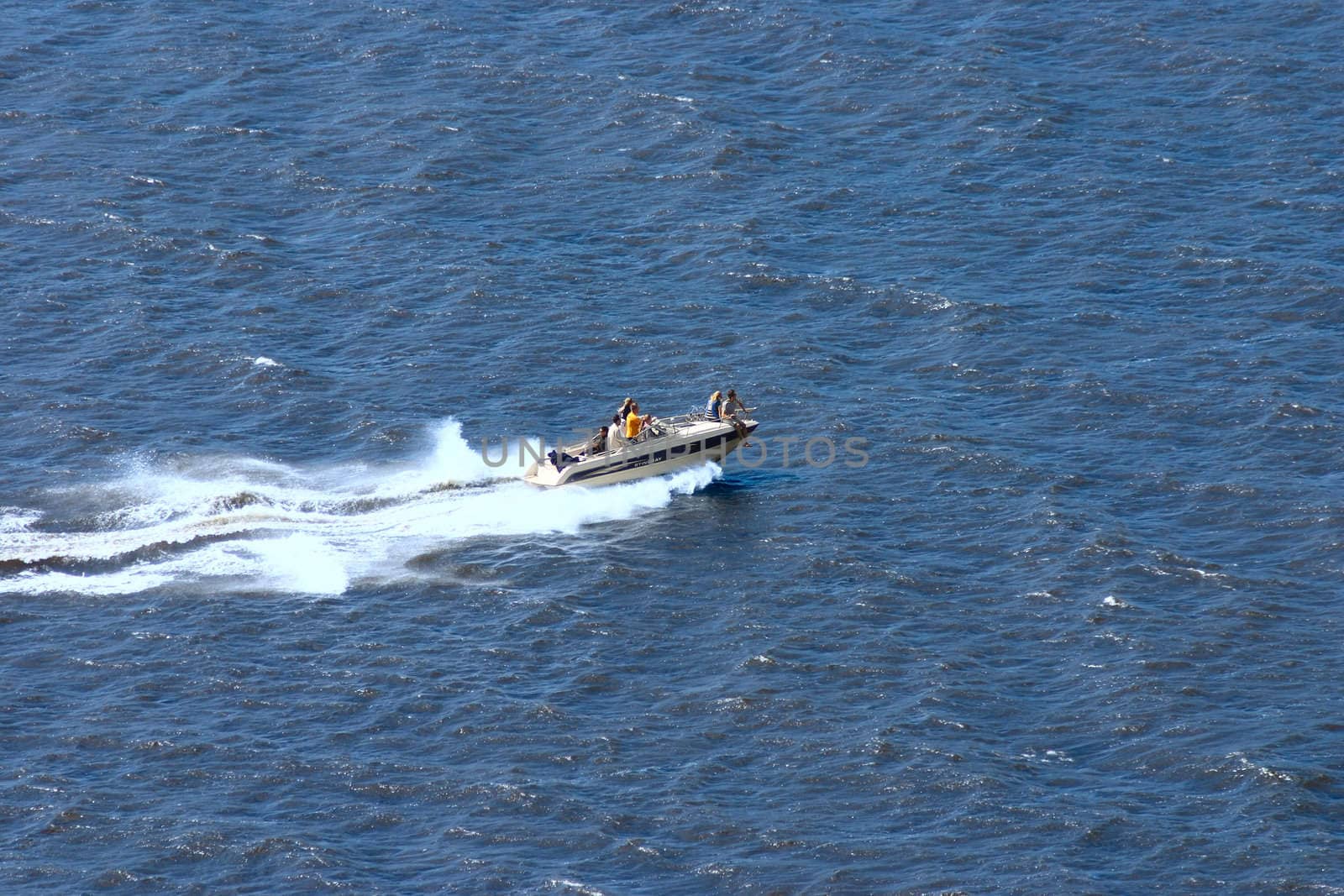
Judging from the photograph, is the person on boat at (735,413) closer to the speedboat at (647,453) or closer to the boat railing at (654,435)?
the speedboat at (647,453)

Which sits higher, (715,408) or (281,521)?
(715,408)

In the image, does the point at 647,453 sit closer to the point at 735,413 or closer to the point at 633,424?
the point at 633,424

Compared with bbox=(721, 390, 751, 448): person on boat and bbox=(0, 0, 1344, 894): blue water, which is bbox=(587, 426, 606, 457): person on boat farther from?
bbox=(721, 390, 751, 448): person on boat

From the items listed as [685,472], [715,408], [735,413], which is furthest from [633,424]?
[735,413]

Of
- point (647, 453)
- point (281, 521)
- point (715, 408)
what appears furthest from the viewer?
point (715, 408)

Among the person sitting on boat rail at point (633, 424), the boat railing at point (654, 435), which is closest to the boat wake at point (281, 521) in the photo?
the boat railing at point (654, 435)

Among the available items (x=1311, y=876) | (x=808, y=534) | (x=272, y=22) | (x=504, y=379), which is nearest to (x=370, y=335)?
(x=504, y=379)

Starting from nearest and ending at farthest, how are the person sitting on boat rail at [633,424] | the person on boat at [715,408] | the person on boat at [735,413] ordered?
the person sitting on boat rail at [633,424]
the person on boat at [735,413]
the person on boat at [715,408]
